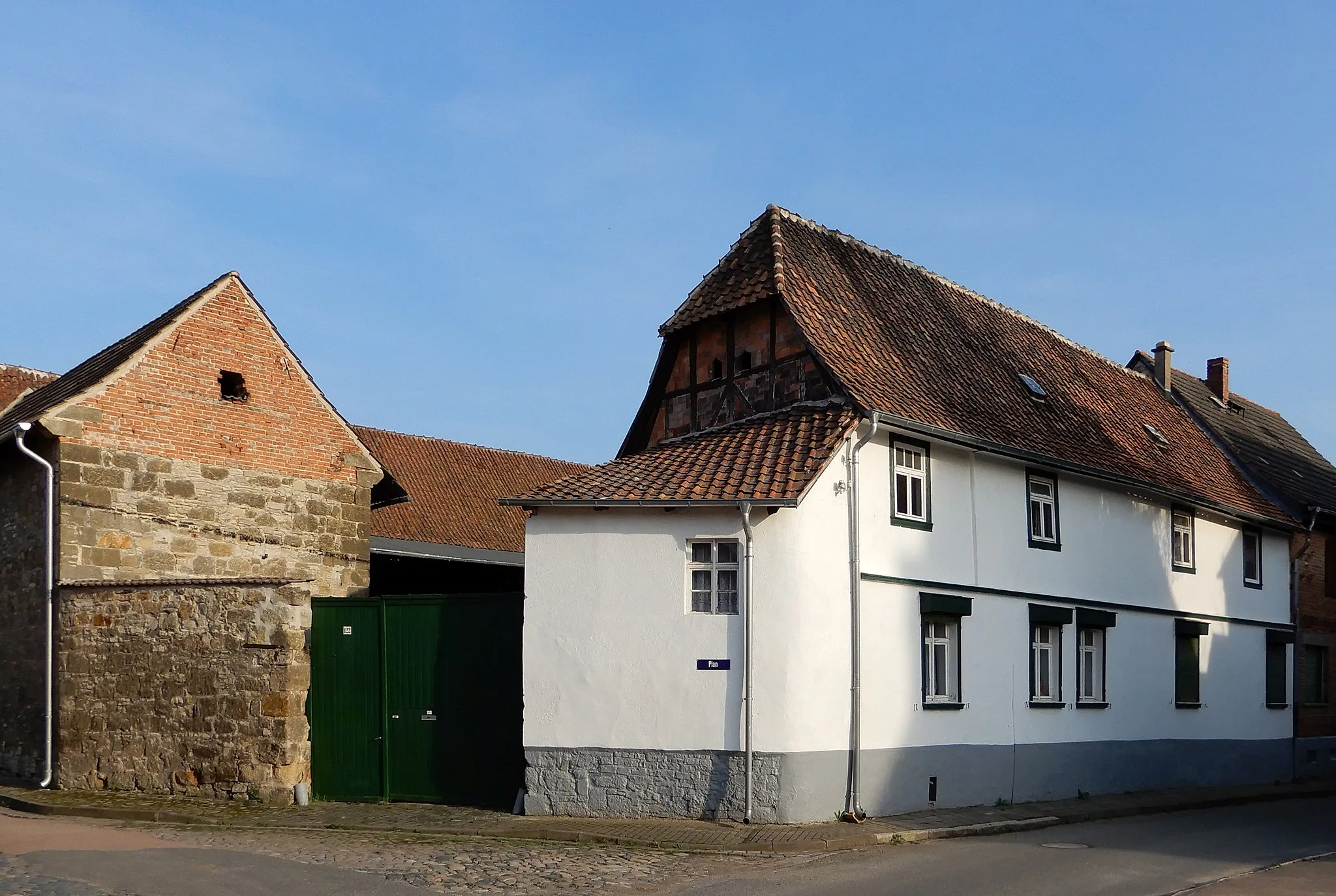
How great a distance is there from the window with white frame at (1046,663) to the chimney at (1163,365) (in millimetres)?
12578

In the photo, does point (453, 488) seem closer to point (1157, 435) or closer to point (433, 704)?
point (1157, 435)

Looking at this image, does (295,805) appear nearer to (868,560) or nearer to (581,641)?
(581,641)

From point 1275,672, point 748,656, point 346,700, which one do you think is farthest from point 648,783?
point 1275,672

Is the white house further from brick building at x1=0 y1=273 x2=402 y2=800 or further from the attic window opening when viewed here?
the attic window opening

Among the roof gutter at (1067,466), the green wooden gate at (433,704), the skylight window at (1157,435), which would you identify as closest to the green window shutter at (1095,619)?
the roof gutter at (1067,466)

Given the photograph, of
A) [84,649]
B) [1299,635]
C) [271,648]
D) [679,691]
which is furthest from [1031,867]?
[1299,635]

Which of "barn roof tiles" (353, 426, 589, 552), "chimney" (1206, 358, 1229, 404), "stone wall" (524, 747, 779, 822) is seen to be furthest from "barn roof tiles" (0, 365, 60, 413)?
"chimney" (1206, 358, 1229, 404)

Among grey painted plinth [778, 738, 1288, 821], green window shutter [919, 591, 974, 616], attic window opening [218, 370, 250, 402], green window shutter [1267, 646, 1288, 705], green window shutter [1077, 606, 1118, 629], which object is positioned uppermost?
attic window opening [218, 370, 250, 402]

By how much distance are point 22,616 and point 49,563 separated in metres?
1.24

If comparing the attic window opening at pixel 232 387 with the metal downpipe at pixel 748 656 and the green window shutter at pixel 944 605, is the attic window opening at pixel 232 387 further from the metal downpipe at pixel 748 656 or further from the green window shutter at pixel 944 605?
the green window shutter at pixel 944 605

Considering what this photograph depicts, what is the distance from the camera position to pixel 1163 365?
106 feet

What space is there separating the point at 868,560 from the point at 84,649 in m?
10.3

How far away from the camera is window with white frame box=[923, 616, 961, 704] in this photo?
18984 millimetres

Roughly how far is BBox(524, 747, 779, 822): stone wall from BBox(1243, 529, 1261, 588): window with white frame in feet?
51.2
